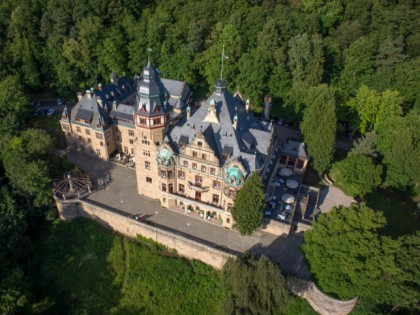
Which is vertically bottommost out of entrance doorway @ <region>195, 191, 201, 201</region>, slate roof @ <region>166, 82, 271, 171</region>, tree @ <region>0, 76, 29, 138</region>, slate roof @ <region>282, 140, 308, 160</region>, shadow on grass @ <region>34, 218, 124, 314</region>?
shadow on grass @ <region>34, 218, 124, 314</region>

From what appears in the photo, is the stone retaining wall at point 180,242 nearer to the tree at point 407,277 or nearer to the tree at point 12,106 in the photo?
the tree at point 407,277

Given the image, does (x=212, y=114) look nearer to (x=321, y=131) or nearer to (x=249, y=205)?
(x=249, y=205)

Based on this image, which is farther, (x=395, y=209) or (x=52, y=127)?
(x=52, y=127)

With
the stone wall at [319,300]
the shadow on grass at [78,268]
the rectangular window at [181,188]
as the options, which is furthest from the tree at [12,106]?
the stone wall at [319,300]

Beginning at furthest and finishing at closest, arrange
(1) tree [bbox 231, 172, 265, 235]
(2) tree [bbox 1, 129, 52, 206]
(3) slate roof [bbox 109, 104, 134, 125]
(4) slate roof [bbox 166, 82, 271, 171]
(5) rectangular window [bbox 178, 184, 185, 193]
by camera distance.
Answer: (3) slate roof [bbox 109, 104, 134, 125] < (5) rectangular window [bbox 178, 184, 185, 193] < (2) tree [bbox 1, 129, 52, 206] < (4) slate roof [bbox 166, 82, 271, 171] < (1) tree [bbox 231, 172, 265, 235]

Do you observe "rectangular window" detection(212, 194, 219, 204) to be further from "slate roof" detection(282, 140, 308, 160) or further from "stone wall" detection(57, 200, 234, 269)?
"slate roof" detection(282, 140, 308, 160)

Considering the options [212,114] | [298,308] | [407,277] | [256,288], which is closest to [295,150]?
[212,114]

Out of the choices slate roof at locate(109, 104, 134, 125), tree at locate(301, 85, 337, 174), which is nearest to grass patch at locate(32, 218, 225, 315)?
slate roof at locate(109, 104, 134, 125)
